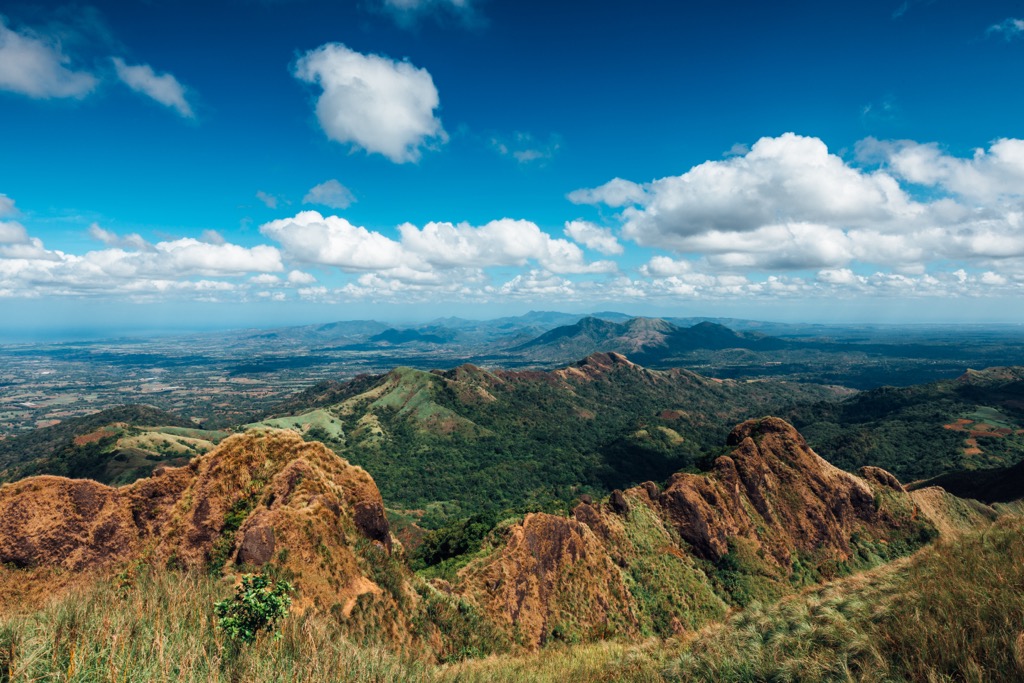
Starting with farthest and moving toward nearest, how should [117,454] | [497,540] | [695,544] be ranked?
[117,454]
[695,544]
[497,540]

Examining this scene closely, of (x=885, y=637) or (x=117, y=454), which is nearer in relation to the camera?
(x=885, y=637)

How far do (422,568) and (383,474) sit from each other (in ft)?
394

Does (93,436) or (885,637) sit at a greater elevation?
(885,637)

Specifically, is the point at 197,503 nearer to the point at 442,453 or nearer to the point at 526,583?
the point at 526,583

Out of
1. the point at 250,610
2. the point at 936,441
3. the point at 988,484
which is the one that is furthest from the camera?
the point at 936,441

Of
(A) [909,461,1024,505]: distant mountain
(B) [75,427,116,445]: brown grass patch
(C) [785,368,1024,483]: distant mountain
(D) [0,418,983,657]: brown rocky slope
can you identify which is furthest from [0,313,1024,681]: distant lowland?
(B) [75,427,116,445]: brown grass patch

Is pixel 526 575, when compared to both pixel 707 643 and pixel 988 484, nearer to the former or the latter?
pixel 707 643

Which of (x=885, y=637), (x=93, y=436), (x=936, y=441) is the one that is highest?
(x=885, y=637)

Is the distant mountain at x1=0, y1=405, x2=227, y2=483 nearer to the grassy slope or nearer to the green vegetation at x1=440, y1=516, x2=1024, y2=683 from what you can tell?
the grassy slope

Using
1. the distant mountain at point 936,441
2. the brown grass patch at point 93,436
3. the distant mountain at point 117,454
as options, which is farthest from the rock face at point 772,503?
the brown grass patch at point 93,436

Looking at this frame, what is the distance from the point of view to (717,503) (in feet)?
211

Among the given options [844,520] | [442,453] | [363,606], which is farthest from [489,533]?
[442,453]

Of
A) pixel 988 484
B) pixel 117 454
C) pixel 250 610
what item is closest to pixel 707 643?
pixel 250 610

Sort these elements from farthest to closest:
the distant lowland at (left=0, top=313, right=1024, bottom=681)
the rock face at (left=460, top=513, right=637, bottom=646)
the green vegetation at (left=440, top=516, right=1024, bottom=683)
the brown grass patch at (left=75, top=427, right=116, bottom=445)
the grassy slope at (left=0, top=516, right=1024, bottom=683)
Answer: the brown grass patch at (left=75, top=427, right=116, bottom=445)
the rock face at (left=460, top=513, right=637, bottom=646)
the distant lowland at (left=0, top=313, right=1024, bottom=681)
the green vegetation at (left=440, top=516, right=1024, bottom=683)
the grassy slope at (left=0, top=516, right=1024, bottom=683)
